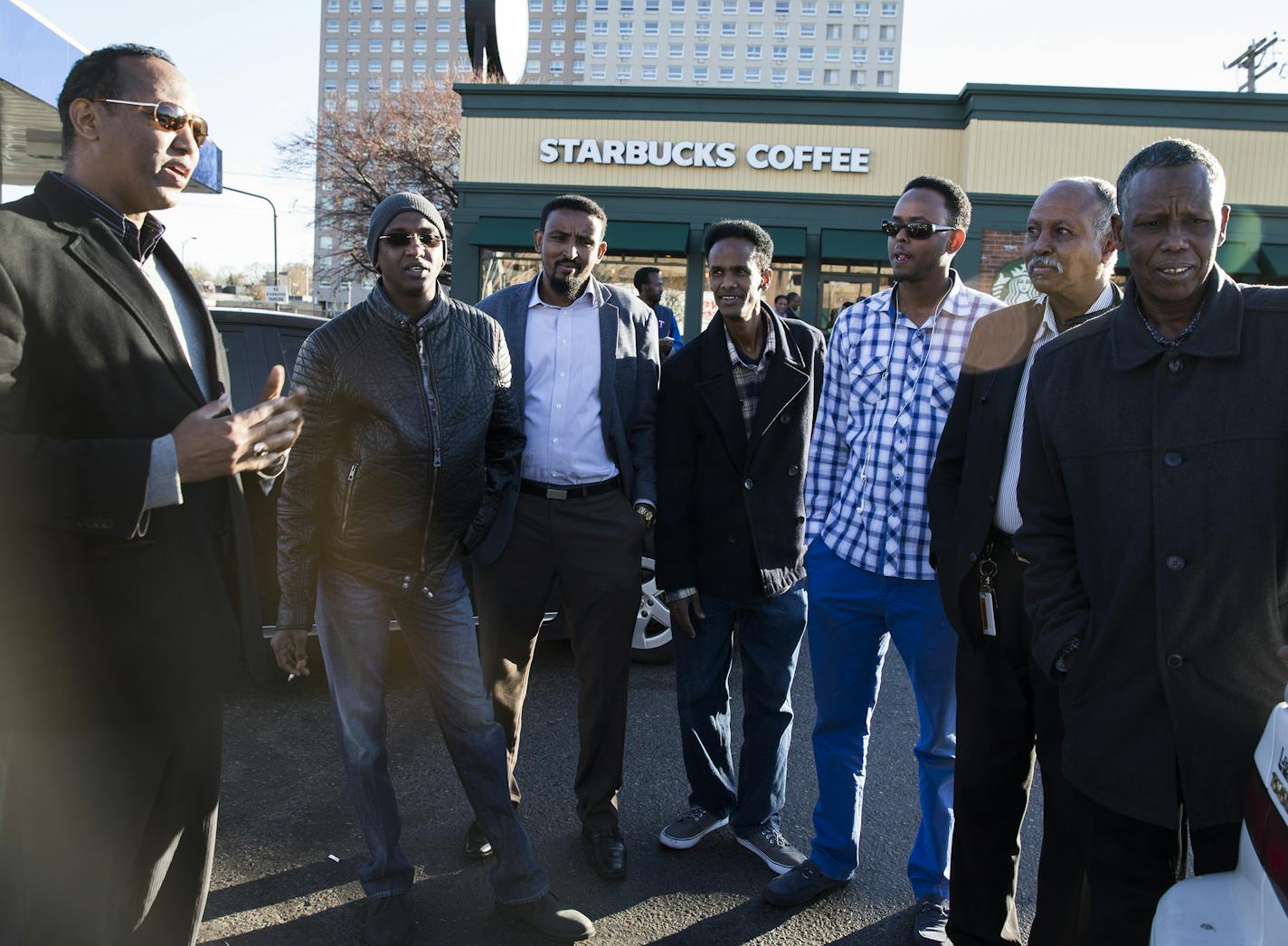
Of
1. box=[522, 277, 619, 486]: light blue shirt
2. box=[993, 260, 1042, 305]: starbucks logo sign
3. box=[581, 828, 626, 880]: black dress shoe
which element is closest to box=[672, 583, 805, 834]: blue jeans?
box=[581, 828, 626, 880]: black dress shoe

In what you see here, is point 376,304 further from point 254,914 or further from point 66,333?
point 254,914

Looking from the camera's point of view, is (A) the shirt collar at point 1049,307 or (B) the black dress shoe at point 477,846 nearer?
(A) the shirt collar at point 1049,307

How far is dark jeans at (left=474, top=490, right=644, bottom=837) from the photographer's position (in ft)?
11.1

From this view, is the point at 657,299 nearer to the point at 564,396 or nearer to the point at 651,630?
the point at 651,630

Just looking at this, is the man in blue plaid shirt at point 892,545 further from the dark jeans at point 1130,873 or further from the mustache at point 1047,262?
the dark jeans at point 1130,873

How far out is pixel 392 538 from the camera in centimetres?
289

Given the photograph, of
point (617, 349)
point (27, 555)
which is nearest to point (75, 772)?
point (27, 555)

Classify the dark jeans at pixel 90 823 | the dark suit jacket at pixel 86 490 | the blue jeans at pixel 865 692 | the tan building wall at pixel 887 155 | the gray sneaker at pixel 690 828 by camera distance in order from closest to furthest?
the dark suit jacket at pixel 86 490
the dark jeans at pixel 90 823
the blue jeans at pixel 865 692
the gray sneaker at pixel 690 828
the tan building wall at pixel 887 155

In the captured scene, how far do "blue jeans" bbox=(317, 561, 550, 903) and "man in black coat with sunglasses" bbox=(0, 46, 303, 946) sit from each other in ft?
2.36

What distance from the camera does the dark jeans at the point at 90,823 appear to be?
1.89 m

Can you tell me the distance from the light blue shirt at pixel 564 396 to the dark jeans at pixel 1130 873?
1971mm

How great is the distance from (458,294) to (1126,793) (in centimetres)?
2022

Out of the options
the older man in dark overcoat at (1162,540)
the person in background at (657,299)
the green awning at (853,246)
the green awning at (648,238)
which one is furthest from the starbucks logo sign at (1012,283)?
the older man in dark overcoat at (1162,540)

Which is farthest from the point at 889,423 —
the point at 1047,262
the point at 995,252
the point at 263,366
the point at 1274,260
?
the point at 1274,260
